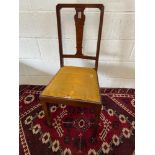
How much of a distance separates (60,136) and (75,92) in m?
0.46

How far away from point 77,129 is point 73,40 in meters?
0.81

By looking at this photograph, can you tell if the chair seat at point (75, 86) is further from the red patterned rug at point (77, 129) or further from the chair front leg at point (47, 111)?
the red patterned rug at point (77, 129)

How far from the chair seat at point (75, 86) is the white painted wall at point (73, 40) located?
283 mm

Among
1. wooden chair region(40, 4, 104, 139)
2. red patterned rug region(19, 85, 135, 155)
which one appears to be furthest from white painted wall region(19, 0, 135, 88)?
A: red patterned rug region(19, 85, 135, 155)

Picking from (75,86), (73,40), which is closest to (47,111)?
(75,86)

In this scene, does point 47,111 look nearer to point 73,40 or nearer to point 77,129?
point 77,129

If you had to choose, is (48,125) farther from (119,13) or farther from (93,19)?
(119,13)

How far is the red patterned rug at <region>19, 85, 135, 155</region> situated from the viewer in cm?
131

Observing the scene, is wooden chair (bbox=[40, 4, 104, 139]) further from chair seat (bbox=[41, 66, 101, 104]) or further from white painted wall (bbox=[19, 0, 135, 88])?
white painted wall (bbox=[19, 0, 135, 88])

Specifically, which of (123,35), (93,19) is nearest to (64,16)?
(93,19)

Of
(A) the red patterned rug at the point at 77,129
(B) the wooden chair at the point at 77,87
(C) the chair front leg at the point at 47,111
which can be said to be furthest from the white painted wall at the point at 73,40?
(C) the chair front leg at the point at 47,111

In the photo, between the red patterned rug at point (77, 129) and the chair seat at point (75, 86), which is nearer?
the chair seat at point (75, 86)

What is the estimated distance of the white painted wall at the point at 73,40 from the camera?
131 centimetres

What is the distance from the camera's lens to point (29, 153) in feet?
4.25
